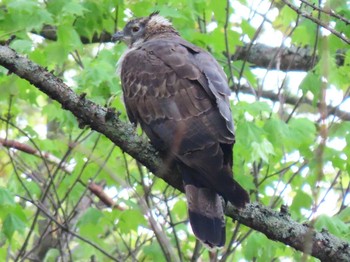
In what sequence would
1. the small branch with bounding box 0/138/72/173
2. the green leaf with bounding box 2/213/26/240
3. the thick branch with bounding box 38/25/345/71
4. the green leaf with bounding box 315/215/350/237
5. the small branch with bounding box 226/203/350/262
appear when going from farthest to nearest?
the thick branch with bounding box 38/25/345/71
the small branch with bounding box 0/138/72/173
the green leaf with bounding box 2/213/26/240
the green leaf with bounding box 315/215/350/237
the small branch with bounding box 226/203/350/262

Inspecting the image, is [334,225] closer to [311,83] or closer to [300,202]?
[311,83]

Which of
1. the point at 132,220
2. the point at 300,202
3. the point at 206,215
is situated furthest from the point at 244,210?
the point at 300,202

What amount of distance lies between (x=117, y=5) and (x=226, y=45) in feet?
3.46

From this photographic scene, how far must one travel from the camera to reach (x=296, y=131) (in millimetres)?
6344

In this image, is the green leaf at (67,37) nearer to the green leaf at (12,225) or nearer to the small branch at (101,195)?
the green leaf at (12,225)

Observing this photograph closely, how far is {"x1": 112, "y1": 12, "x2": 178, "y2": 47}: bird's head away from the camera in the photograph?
6512 millimetres

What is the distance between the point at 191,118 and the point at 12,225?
2.02 meters

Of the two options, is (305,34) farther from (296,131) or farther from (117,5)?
(117,5)

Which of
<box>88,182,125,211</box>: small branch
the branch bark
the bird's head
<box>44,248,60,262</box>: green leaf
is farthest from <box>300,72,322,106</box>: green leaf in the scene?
<box>44,248,60,262</box>: green leaf

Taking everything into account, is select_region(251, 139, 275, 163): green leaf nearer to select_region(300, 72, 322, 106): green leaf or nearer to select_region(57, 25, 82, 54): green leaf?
select_region(300, 72, 322, 106): green leaf

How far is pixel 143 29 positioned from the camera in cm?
666

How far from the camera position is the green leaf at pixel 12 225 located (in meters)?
6.11

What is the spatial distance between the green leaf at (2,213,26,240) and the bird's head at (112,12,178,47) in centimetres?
157

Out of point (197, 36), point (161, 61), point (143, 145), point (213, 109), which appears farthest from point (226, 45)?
point (143, 145)
